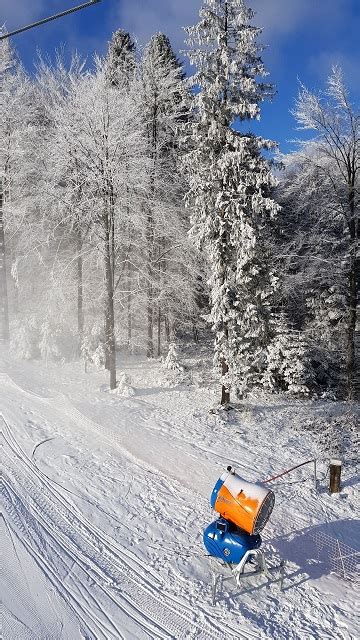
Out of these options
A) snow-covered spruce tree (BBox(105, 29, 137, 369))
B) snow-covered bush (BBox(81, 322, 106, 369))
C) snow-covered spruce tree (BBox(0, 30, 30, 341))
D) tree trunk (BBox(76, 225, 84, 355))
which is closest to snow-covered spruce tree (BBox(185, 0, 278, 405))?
snow-covered spruce tree (BBox(105, 29, 137, 369))

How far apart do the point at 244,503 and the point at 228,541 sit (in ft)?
2.15

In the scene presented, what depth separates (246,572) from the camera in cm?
673

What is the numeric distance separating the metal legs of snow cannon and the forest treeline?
295 inches

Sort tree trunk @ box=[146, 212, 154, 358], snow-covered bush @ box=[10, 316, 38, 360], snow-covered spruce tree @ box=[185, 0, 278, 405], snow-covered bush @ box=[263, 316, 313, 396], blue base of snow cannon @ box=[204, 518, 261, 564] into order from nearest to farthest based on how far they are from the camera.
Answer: blue base of snow cannon @ box=[204, 518, 261, 564] → snow-covered spruce tree @ box=[185, 0, 278, 405] → snow-covered bush @ box=[263, 316, 313, 396] → snow-covered bush @ box=[10, 316, 38, 360] → tree trunk @ box=[146, 212, 154, 358]

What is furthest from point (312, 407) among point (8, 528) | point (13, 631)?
point (13, 631)

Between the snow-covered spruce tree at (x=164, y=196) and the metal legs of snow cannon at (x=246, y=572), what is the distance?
14199 millimetres

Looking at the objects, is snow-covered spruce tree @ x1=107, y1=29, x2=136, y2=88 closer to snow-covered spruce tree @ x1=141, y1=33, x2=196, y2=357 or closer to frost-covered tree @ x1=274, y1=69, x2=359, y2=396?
snow-covered spruce tree @ x1=141, y1=33, x2=196, y2=357

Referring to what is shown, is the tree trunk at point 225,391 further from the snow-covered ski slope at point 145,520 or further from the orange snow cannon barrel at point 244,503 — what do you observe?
the orange snow cannon barrel at point 244,503

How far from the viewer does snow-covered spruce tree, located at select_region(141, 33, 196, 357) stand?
20.3 meters

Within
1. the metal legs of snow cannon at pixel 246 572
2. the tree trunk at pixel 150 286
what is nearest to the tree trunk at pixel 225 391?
the tree trunk at pixel 150 286

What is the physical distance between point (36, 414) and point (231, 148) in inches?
412

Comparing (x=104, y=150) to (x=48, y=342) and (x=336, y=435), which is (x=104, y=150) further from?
(x=336, y=435)

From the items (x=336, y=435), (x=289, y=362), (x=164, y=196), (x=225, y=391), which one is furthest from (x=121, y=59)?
(x=336, y=435)

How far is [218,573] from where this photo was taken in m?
6.52
